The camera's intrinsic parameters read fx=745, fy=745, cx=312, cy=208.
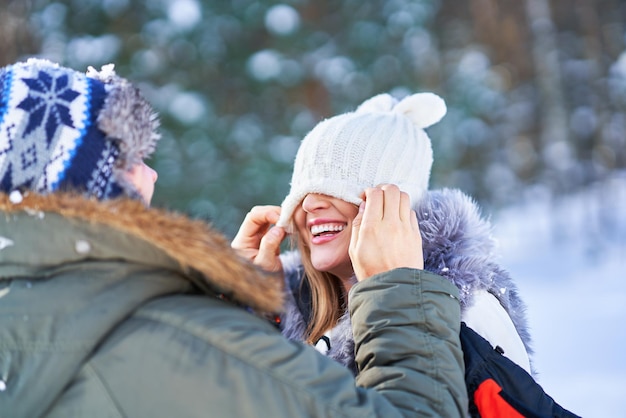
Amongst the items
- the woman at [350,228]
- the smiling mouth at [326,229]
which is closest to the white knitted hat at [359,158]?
the woman at [350,228]

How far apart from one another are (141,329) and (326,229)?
1340mm

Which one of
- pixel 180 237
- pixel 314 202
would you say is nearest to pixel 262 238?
pixel 314 202

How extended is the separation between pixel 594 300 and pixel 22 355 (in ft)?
29.3

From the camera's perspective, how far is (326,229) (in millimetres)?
2590

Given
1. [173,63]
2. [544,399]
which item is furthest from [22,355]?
[173,63]

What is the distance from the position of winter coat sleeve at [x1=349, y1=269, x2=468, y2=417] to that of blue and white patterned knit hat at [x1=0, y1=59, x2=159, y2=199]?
603 millimetres

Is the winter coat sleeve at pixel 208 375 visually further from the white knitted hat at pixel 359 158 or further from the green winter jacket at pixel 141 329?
the white knitted hat at pixel 359 158

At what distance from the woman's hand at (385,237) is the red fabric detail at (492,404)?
344 mm

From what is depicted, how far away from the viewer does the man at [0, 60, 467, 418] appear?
1.27 metres

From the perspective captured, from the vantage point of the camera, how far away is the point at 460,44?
13.0 m

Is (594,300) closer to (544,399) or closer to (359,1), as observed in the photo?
(359,1)

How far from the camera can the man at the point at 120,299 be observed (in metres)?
1.27

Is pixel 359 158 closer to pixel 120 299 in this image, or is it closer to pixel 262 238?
pixel 262 238

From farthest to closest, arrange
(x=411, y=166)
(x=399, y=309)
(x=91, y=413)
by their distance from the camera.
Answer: (x=411, y=166) < (x=399, y=309) < (x=91, y=413)
